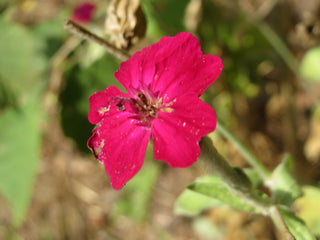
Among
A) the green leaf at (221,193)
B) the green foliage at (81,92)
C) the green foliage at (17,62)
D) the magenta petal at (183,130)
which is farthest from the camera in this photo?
the green foliage at (17,62)

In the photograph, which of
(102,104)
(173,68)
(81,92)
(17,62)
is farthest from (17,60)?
(173,68)

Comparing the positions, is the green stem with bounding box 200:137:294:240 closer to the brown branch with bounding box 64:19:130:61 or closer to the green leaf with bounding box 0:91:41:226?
the brown branch with bounding box 64:19:130:61

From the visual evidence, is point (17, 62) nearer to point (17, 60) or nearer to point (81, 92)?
point (17, 60)

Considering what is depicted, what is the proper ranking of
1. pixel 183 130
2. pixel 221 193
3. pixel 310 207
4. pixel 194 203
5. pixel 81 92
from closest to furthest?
pixel 183 130 → pixel 221 193 → pixel 194 203 → pixel 310 207 → pixel 81 92

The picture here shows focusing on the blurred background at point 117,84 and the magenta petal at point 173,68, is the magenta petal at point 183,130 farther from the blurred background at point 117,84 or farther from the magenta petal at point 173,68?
the blurred background at point 117,84

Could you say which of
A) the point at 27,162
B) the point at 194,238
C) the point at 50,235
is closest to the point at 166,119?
the point at 27,162

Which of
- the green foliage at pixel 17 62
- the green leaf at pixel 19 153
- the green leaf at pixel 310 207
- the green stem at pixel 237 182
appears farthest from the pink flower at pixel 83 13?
the green leaf at pixel 310 207
